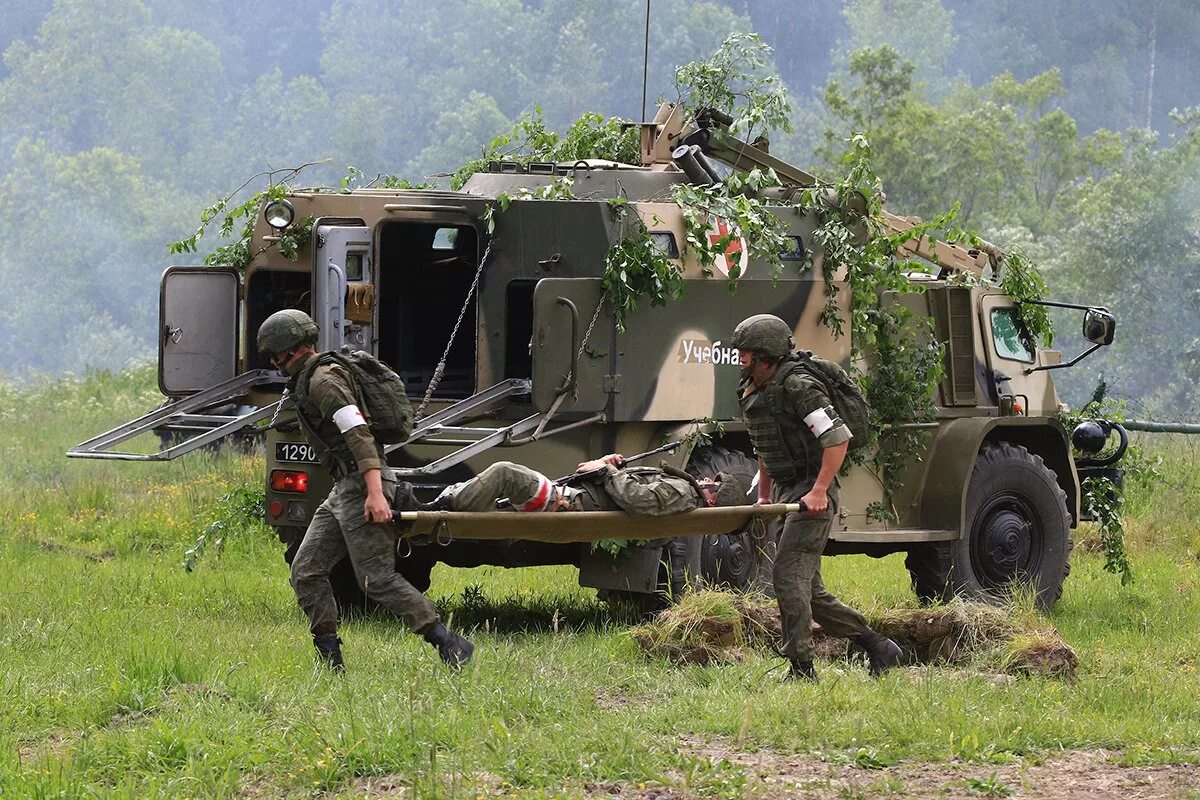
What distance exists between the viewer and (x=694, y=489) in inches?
350

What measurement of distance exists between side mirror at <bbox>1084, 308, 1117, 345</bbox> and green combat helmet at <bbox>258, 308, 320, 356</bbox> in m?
5.19

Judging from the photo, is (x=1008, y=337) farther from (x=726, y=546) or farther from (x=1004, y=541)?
(x=726, y=546)

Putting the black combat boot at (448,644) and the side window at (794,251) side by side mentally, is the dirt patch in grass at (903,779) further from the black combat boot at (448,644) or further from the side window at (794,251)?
the side window at (794,251)

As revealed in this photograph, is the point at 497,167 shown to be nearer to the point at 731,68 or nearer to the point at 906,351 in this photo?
the point at 731,68

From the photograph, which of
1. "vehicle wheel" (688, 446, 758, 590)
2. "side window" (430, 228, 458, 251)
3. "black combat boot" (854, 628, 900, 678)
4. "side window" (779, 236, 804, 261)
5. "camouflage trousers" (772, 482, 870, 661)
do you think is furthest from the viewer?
"side window" (430, 228, 458, 251)

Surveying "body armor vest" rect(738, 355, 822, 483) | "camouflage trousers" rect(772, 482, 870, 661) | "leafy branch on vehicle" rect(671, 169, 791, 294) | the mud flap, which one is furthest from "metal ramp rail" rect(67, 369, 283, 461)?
"camouflage trousers" rect(772, 482, 870, 661)

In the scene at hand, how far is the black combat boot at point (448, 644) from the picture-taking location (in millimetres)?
8398

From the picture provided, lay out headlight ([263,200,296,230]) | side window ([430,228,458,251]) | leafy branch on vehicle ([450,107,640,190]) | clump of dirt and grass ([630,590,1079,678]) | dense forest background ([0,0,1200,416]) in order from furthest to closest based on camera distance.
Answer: dense forest background ([0,0,1200,416]) < leafy branch on vehicle ([450,107,640,190]) < side window ([430,228,458,251]) < headlight ([263,200,296,230]) < clump of dirt and grass ([630,590,1079,678])

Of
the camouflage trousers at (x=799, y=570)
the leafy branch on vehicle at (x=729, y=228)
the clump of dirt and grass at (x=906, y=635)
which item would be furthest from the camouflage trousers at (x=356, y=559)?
the leafy branch on vehicle at (x=729, y=228)

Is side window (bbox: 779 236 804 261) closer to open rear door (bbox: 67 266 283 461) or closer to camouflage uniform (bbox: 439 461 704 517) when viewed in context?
camouflage uniform (bbox: 439 461 704 517)

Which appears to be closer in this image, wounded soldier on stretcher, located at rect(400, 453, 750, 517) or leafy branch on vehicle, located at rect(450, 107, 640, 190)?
wounded soldier on stretcher, located at rect(400, 453, 750, 517)

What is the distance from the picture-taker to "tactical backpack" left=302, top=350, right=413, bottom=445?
856cm

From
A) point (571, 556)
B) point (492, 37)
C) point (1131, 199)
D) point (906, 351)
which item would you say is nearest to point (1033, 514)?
point (906, 351)

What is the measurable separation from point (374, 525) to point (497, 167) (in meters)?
4.15
